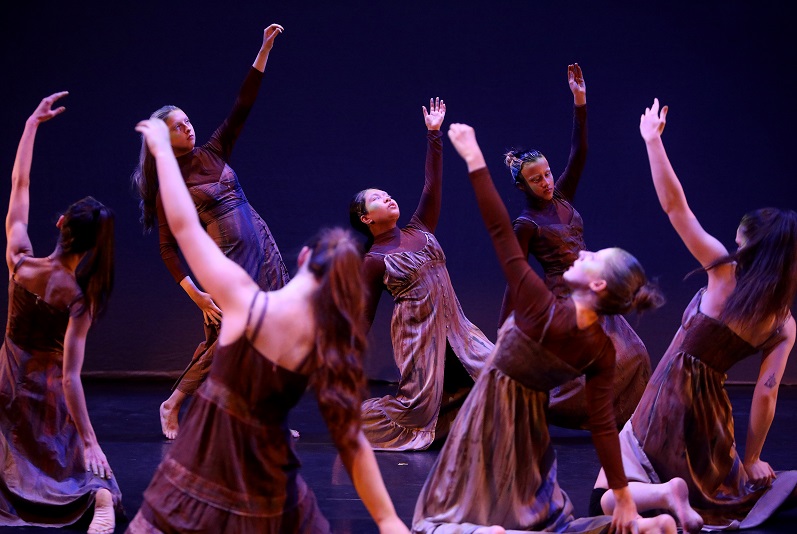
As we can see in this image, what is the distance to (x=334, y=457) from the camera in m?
4.07

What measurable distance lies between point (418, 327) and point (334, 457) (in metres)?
0.74

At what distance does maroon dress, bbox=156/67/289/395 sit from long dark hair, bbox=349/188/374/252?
445mm

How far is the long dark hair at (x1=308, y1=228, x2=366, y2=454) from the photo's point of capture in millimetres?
2102

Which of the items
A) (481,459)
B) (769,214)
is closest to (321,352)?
(481,459)

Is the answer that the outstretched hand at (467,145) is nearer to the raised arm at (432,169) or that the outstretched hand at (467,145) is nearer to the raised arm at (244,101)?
the raised arm at (432,169)

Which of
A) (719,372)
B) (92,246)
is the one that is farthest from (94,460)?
(719,372)

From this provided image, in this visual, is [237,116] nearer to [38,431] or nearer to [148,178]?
[148,178]

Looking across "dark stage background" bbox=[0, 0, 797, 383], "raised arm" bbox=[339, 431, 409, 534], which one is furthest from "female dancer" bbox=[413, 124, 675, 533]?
"dark stage background" bbox=[0, 0, 797, 383]

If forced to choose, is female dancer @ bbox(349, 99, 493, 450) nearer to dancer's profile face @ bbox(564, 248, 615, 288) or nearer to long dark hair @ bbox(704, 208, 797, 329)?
long dark hair @ bbox(704, 208, 797, 329)

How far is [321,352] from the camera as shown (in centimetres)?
211

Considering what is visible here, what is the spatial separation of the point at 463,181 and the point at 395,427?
248 cm

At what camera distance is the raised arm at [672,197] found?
2.98 meters

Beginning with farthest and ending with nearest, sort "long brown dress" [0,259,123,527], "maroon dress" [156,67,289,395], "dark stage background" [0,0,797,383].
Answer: "dark stage background" [0,0,797,383]
"maroon dress" [156,67,289,395]
"long brown dress" [0,259,123,527]

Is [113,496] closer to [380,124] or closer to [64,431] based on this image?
[64,431]
